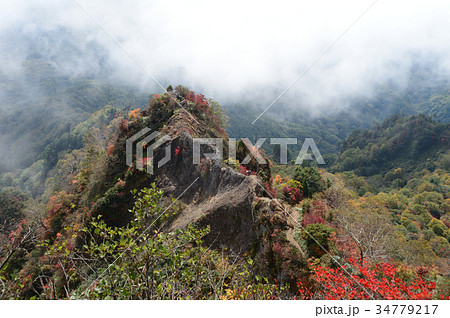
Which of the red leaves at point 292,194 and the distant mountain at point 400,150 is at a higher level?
the distant mountain at point 400,150

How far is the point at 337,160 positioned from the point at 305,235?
343ft

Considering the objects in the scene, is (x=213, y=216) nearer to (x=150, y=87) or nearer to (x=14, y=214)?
(x=14, y=214)

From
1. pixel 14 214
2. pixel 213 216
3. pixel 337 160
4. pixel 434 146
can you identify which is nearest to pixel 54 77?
pixel 14 214

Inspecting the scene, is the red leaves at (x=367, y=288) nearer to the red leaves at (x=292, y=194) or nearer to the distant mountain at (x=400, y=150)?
the red leaves at (x=292, y=194)
